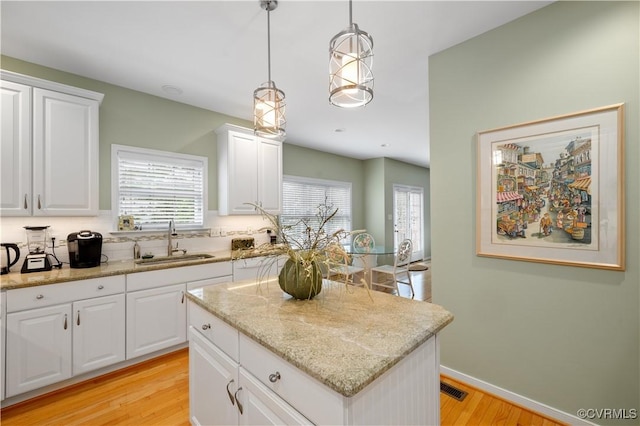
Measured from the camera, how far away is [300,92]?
307cm

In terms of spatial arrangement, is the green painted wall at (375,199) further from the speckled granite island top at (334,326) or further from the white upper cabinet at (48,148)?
the white upper cabinet at (48,148)

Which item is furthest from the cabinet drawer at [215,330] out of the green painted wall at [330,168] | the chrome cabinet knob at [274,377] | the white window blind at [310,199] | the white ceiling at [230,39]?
the green painted wall at [330,168]

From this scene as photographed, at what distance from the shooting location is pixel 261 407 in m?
1.10

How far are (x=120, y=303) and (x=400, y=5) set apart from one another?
313 centimetres

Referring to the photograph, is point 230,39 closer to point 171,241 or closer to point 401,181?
point 171,241

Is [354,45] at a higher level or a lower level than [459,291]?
higher

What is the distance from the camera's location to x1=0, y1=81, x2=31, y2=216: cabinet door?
2164mm

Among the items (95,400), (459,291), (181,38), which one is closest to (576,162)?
(459,291)

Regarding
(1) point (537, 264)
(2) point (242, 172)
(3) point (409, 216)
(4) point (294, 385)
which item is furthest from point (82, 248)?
(3) point (409, 216)

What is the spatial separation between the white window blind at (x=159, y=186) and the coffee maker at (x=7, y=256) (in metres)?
0.80

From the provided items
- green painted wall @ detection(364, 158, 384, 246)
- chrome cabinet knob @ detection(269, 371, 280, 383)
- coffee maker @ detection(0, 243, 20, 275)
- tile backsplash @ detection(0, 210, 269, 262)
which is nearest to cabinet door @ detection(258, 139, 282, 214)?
tile backsplash @ detection(0, 210, 269, 262)

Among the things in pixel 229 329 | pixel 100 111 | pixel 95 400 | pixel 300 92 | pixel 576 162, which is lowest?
pixel 95 400

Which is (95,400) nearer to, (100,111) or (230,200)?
(230,200)

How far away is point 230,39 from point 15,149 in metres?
1.91
